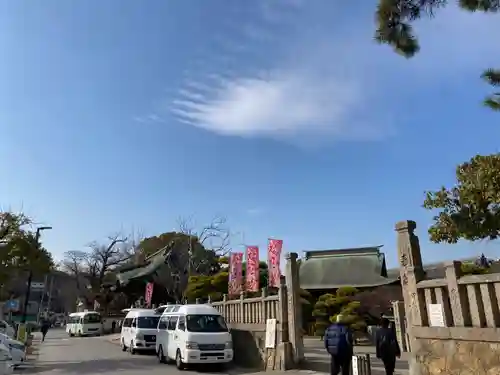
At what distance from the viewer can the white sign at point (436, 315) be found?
8.70 metres

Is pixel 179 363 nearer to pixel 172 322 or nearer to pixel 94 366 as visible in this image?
pixel 172 322

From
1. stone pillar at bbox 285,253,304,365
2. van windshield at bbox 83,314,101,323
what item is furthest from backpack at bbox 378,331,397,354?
van windshield at bbox 83,314,101,323

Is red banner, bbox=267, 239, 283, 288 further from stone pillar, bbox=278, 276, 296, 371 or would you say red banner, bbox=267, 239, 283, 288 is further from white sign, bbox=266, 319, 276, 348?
stone pillar, bbox=278, 276, 296, 371

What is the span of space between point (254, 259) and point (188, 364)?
6.87 metres

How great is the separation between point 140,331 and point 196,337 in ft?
29.7

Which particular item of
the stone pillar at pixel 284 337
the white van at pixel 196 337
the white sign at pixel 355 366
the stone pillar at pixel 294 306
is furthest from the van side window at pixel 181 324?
the white sign at pixel 355 366

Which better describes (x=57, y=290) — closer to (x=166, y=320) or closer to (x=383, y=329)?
(x=166, y=320)

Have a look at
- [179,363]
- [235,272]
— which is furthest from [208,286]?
[179,363]

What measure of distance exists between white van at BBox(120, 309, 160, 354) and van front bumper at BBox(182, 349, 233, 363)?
8406 millimetres

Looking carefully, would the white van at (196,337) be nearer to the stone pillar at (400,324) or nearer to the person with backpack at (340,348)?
the person with backpack at (340,348)

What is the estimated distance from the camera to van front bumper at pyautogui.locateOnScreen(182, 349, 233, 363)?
14383 mm

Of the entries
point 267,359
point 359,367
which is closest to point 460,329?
point 359,367

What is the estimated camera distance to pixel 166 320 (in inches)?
691

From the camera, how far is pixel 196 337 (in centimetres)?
1463
